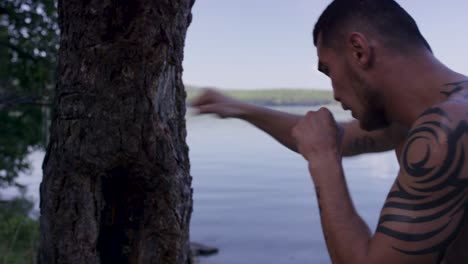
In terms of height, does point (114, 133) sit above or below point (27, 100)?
below

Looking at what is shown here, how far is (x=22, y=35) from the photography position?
11.7 m

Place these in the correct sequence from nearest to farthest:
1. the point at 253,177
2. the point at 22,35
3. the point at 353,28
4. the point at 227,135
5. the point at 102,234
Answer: the point at 353,28 < the point at 102,234 < the point at 22,35 < the point at 253,177 < the point at 227,135

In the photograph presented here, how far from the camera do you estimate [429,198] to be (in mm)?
2133

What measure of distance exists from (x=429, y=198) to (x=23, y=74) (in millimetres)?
11397

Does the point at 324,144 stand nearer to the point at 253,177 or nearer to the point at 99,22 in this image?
the point at 99,22

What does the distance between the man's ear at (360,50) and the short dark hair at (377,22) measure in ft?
0.14

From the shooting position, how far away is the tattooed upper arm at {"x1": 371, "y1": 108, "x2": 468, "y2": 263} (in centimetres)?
212

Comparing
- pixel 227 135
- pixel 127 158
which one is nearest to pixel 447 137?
pixel 127 158

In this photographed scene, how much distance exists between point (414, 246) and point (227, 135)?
89329 millimetres

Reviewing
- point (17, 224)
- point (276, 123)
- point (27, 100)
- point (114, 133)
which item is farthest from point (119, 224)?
point (17, 224)

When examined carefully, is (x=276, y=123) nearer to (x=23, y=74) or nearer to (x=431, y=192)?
(x=431, y=192)

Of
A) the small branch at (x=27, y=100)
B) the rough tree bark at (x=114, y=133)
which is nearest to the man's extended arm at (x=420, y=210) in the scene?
the rough tree bark at (x=114, y=133)

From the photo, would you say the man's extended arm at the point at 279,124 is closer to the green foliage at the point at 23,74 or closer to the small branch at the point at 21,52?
the green foliage at the point at 23,74

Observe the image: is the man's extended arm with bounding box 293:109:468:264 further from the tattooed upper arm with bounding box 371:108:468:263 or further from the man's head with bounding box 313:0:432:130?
the man's head with bounding box 313:0:432:130
